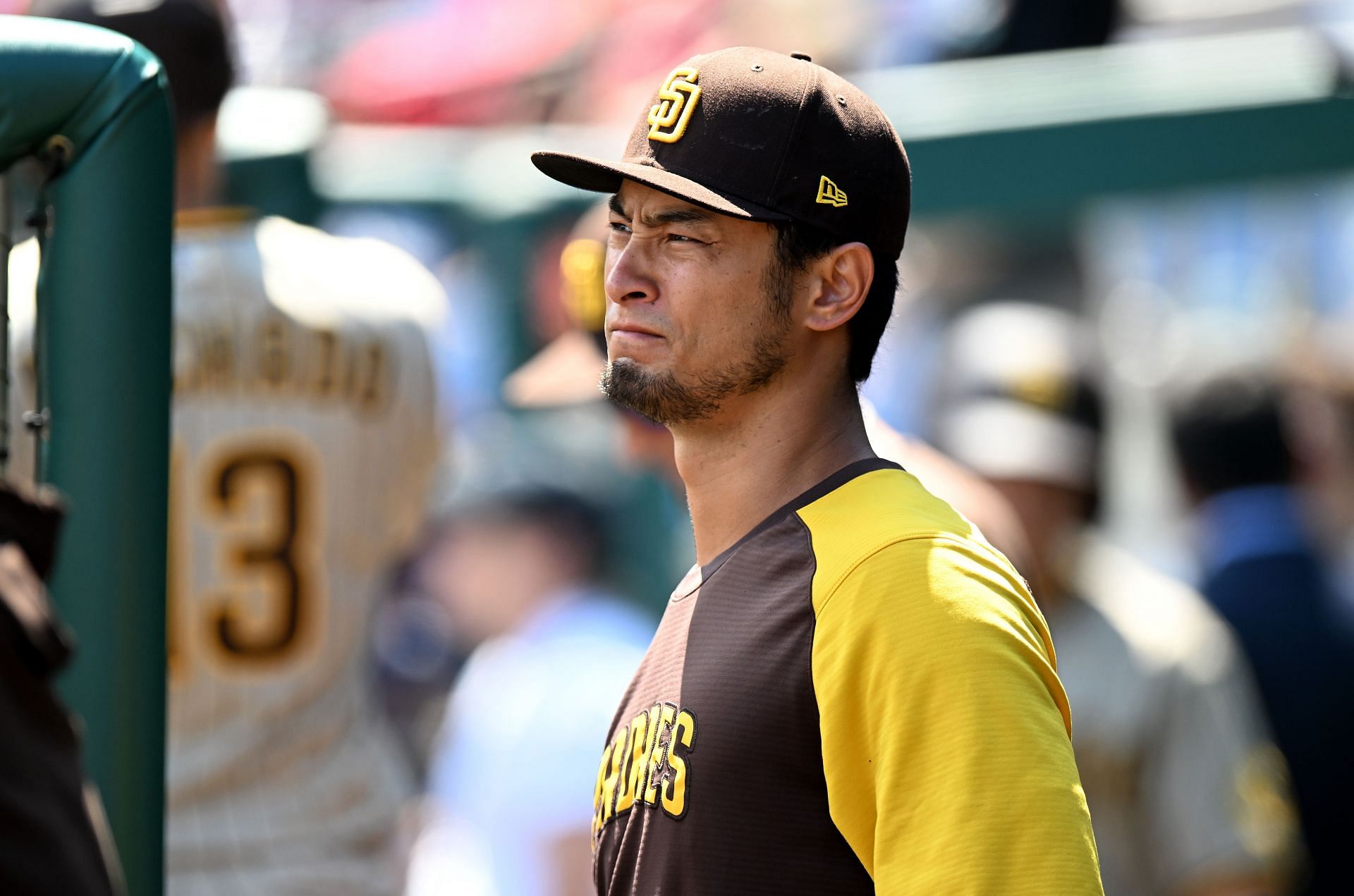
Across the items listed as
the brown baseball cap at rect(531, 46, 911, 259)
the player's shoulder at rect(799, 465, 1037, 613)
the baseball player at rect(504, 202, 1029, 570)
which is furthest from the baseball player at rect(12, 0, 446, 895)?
the player's shoulder at rect(799, 465, 1037, 613)

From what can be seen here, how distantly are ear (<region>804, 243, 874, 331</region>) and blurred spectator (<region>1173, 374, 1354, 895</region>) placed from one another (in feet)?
7.90

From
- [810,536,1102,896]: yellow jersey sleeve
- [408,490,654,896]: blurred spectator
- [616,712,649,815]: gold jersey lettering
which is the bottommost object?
[408,490,654,896]: blurred spectator

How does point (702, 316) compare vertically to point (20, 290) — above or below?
above

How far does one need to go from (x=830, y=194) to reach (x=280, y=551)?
1.75 meters

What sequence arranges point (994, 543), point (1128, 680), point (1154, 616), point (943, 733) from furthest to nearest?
point (1154, 616) < point (1128, 680) < point (994, 543) < point (943, 733)

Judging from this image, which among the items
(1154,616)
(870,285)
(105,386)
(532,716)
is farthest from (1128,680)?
(105,386)

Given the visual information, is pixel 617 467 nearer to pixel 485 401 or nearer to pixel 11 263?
pixel 485 401

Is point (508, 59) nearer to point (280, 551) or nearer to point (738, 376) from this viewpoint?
point (280, 551)

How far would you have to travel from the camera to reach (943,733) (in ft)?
5.81

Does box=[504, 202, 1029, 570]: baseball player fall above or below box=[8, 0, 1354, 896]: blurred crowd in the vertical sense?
above

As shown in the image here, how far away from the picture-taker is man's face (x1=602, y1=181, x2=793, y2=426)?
2.17 m

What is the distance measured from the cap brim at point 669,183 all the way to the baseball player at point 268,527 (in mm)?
1407

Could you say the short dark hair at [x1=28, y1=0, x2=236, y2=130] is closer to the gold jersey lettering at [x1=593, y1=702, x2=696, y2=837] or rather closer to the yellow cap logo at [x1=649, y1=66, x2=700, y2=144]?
the yellow cap logo at [x1=649, y1=66, x2=700, y2=144]

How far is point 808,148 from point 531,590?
201cm
